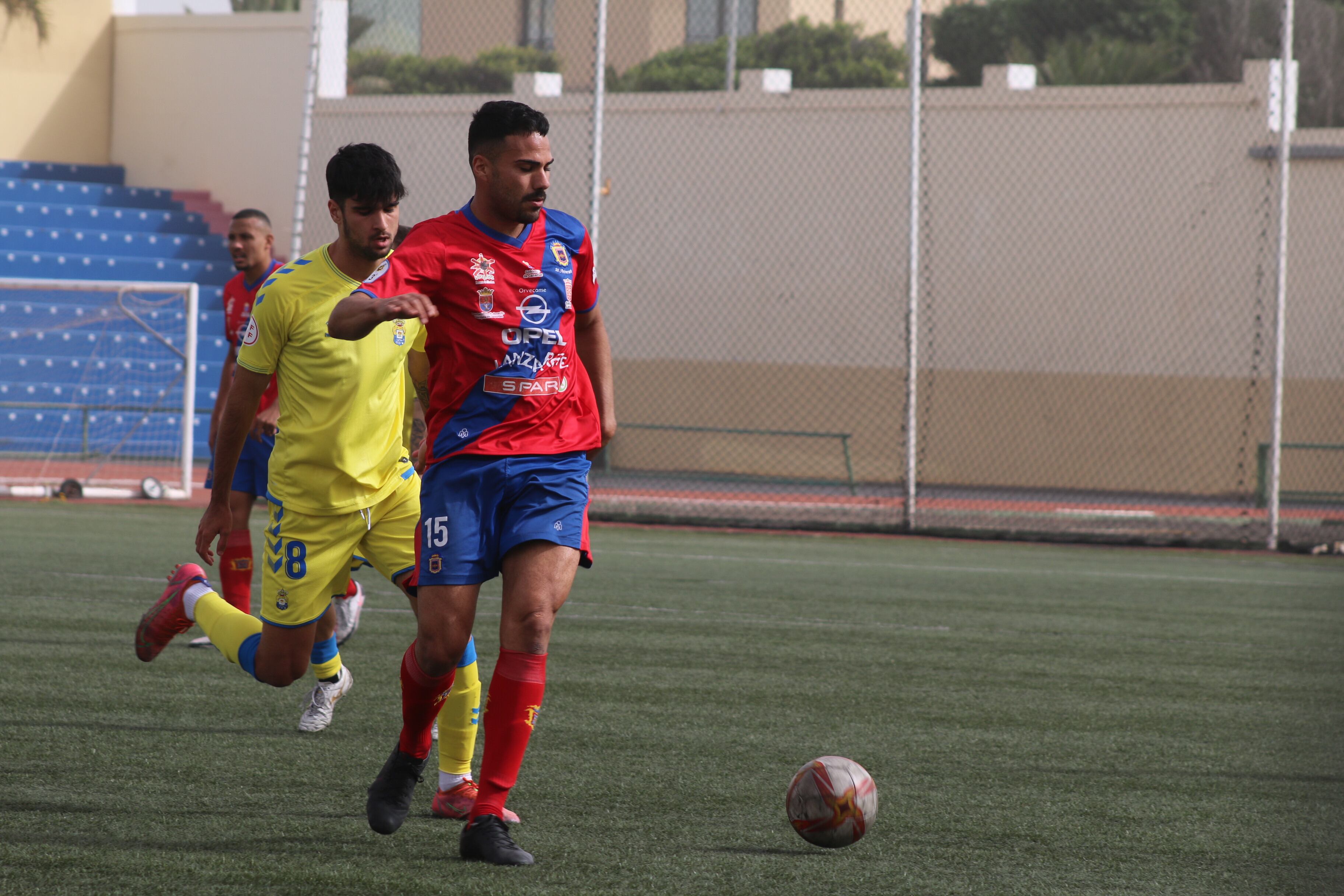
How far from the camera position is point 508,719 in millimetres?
4059

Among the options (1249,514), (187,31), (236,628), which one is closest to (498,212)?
(236,628)

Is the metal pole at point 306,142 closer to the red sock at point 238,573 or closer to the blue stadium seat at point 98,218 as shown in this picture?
the red sock at point 238,573

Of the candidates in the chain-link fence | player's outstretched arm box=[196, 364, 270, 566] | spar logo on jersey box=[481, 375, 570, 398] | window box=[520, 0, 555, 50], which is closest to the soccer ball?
spar logo on jersey box=[481, 375, 570, 398]

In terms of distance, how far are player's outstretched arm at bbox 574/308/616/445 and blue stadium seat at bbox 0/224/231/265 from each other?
21054 millimetres

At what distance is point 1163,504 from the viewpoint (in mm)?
19688

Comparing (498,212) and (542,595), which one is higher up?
(498,212)

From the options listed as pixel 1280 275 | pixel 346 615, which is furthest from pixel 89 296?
pixel 346 615

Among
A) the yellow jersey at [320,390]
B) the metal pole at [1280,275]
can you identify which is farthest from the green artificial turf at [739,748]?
the metal pole at [1280,275]

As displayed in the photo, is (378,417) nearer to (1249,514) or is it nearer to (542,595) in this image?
(542,595)

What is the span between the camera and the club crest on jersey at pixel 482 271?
4.12m

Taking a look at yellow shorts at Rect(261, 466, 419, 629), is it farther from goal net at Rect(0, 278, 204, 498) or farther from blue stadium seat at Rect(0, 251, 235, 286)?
blue stadium seat at Rect(0, 251, 235, 286)

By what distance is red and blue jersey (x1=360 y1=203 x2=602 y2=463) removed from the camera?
4.12m

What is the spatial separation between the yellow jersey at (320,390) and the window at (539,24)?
2026 centimetres

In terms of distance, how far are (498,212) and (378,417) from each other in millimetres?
1063
